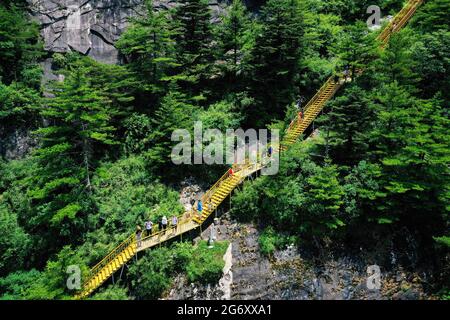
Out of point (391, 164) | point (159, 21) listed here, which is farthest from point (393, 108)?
point (159, 21)

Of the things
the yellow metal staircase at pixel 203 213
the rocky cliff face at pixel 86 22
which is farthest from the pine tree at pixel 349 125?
the rocky cliff face at pixel 86 22

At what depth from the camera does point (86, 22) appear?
97.6 ft

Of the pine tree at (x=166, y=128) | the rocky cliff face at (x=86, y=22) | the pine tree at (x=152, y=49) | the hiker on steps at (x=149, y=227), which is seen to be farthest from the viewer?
the rocky cliff face at (x=86, y=22)

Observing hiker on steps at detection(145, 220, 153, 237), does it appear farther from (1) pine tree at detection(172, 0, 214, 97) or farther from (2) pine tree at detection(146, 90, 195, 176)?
(1) pine tree at detection(172, 0, 214, 97)

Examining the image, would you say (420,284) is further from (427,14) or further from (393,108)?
(427,14)

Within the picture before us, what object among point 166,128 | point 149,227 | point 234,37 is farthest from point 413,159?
point 234,37

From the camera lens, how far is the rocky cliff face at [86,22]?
96.3ft

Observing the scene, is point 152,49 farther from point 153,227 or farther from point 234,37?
point 153,227

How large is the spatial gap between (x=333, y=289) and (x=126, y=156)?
14634 mm

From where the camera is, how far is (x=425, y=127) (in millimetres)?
18578

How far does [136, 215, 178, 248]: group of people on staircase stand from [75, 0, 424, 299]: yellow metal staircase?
113 mm

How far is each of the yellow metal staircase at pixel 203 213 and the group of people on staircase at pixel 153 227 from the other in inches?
4.4

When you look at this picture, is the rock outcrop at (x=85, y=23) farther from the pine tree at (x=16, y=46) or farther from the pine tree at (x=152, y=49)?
the pine tree at (x=152, y=49)

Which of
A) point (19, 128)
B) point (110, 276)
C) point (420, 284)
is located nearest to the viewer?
point (420, 284)
